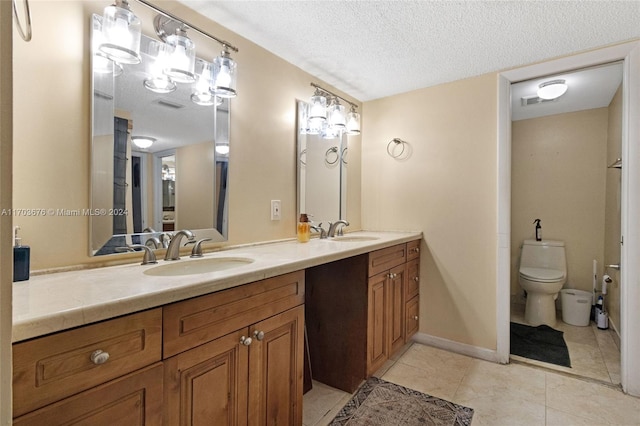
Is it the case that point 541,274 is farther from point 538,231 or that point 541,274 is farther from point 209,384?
point 209,384

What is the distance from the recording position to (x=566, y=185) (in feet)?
10.5

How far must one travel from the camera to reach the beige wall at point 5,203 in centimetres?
44

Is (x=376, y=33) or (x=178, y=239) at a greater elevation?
(x=376, y=33)

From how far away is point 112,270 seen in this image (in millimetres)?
1167

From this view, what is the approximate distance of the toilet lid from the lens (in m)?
2.79

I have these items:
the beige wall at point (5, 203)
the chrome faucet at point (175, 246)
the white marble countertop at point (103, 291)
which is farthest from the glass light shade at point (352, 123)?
the beige wall at point (5, 203)

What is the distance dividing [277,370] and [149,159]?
3.50ft

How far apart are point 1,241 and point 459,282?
101 inches

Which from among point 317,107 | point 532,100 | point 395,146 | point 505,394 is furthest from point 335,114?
point 505,394

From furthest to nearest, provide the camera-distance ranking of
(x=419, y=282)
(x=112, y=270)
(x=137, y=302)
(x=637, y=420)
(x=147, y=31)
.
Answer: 1. (x=419, y=282)
2. (x=637, y=420)
3. (x=147, y=31)
4. (x=112, y=270)
5. (x=137, y=302)

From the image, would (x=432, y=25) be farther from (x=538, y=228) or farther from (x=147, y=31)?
(x=538, y=228)

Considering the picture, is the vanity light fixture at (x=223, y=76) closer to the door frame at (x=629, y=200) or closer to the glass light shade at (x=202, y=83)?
the glass light shade at (x=202, y=83)

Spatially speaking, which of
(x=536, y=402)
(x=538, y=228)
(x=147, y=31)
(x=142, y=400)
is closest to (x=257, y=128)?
(x=147, y=31)

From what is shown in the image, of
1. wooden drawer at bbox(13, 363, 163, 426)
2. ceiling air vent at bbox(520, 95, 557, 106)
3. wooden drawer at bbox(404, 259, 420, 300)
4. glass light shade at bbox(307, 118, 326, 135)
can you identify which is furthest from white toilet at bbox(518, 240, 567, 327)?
wooden drawer at bbox(13, 363, 163, 426)
